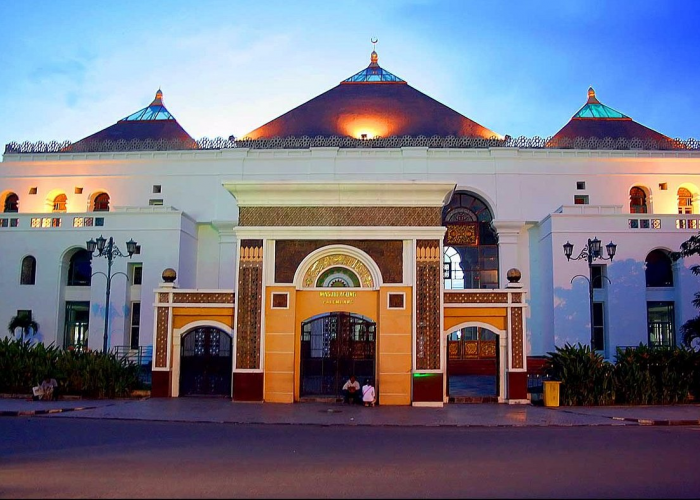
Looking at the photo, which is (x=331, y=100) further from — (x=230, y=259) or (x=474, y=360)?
(x=474, y=360)

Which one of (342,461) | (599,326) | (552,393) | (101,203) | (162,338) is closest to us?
(342,461)

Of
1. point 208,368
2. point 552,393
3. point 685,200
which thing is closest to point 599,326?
point 685,200

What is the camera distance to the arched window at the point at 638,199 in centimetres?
3325

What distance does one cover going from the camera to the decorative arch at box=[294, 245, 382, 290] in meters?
20.0

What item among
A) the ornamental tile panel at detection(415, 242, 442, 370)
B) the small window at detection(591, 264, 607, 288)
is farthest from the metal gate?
the small window at detection(591, 264, 607, 288)

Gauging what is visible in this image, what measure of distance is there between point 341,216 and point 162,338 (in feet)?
22.0

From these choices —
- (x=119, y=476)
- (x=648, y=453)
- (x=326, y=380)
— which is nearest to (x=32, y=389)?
(x=326, y=380)

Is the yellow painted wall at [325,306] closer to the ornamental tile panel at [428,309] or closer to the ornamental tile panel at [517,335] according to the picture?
the ornamental tile panel at [428,309]

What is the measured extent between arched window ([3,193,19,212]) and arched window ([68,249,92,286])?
5993mm

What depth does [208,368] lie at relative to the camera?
2088 centimetres

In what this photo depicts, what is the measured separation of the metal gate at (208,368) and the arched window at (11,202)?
63.8 ft

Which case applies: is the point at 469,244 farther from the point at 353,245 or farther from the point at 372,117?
the point at 353,245

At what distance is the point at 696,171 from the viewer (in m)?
32.9

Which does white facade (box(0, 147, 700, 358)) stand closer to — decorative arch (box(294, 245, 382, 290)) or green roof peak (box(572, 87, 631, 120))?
green roof peak (box(572, 87, 631, 120))
